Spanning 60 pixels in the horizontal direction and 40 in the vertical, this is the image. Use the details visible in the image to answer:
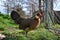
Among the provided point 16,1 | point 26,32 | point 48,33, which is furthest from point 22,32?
point 16,1

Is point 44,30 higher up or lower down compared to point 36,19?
lower down

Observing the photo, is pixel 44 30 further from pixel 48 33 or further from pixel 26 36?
pixel 26 36

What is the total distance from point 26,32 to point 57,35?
0.98 m

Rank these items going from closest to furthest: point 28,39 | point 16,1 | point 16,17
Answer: point 28,39 → point 16,17 → point 16,1

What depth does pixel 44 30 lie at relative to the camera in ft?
21.8

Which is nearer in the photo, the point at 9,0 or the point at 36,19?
the point at 36,19

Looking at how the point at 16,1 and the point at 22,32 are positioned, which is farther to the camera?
the point at 16,1

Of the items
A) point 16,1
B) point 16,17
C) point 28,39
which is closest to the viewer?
point 28,39

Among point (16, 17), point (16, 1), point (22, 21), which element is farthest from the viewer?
point (16, 1)

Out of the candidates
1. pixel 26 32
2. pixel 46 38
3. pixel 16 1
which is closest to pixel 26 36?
pixel 26 32

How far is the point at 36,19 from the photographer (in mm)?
6066

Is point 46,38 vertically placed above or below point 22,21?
below

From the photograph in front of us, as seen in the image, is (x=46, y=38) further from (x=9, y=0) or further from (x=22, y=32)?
(x=9, y=0)

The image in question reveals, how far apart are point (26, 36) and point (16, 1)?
5.19m
